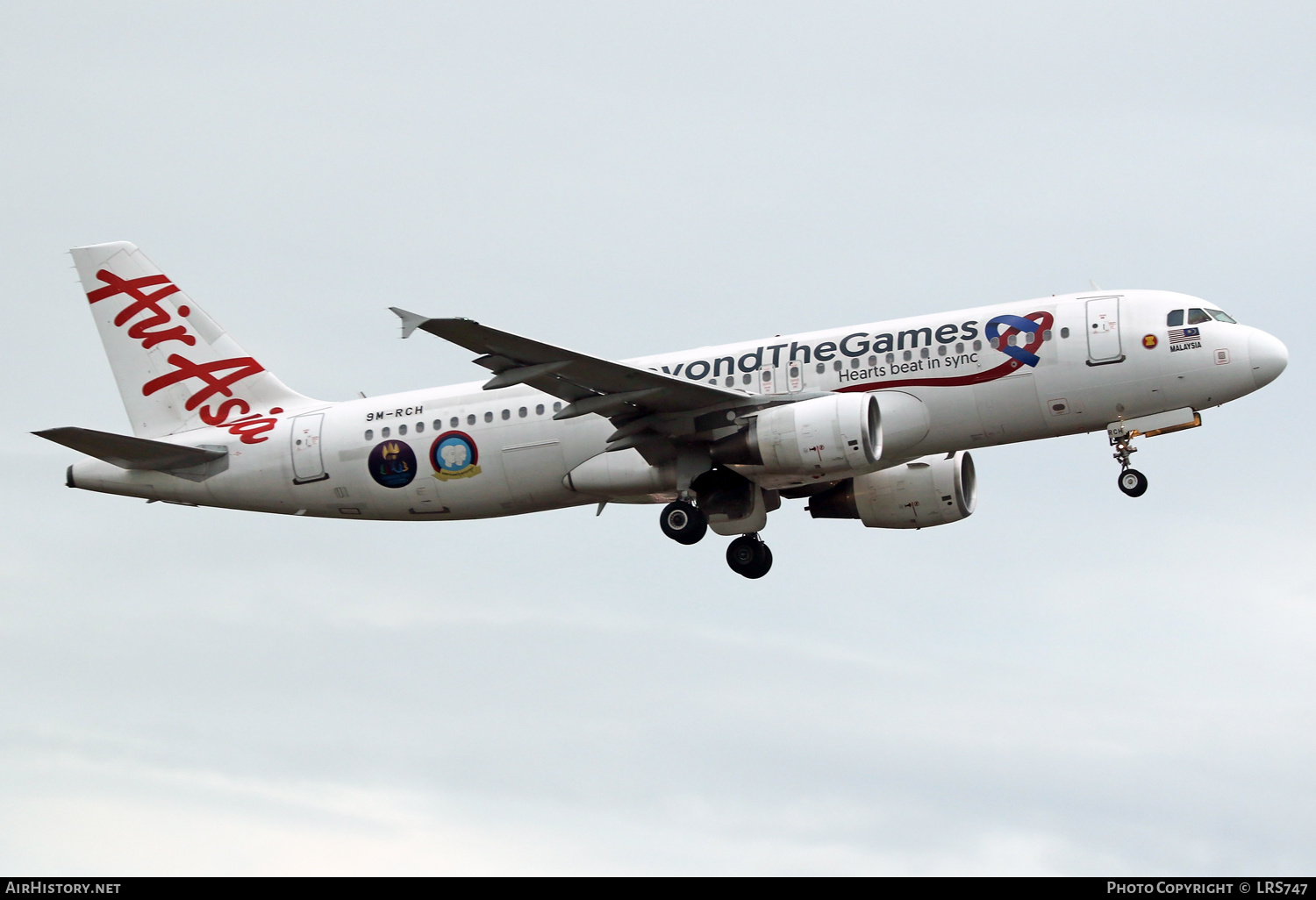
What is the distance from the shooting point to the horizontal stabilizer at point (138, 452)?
35219 mm

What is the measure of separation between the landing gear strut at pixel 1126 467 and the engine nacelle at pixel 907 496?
207 inches

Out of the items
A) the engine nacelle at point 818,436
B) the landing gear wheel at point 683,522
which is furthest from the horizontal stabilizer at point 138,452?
the engine nacelle at point 818,436

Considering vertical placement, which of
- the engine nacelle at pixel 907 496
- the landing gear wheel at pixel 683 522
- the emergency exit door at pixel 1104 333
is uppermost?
the emergency exit door at pixel 1104 333

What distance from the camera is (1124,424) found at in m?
32.5

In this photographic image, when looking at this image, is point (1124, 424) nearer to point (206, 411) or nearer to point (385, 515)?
point (385, 515)

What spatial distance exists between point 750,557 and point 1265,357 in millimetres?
11893

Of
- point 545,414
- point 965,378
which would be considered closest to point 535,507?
point 545,414

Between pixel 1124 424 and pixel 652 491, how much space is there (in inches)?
388

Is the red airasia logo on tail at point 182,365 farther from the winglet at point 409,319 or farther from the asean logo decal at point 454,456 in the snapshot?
the winglet at point 409,319

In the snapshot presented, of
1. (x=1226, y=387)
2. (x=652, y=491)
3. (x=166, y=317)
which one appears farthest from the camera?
(x=166, y=317)

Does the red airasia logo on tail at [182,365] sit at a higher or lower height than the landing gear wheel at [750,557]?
higher

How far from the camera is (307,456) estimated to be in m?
37.0

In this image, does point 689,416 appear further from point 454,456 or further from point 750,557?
point 454,456

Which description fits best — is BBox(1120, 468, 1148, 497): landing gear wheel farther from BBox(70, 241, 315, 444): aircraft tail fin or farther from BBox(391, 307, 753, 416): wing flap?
BBox(70, 241, 315, 444): aircraft tail fin
